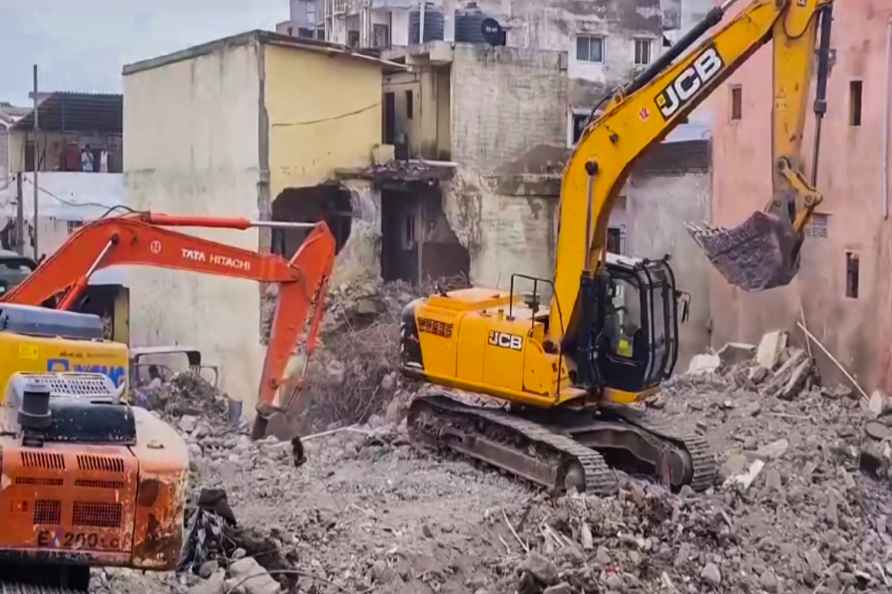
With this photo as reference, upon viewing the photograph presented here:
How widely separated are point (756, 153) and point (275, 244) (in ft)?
34.5

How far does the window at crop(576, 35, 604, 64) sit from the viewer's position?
35031mm

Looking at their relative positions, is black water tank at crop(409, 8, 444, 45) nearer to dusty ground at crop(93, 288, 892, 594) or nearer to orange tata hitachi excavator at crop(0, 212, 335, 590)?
dusty ground at crop(93, 288, 892, 594)

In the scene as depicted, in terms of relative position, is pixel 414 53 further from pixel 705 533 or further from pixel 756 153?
pixel 705 533

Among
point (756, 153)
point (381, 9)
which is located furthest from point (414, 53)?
point (381, 9)

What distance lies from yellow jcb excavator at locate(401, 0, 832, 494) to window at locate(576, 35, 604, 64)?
73.9ft

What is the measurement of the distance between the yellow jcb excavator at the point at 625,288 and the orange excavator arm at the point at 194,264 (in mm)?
2911

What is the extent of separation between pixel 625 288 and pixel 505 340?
128 cm

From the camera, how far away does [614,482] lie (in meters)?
11.6

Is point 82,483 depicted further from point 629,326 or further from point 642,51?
point 642,51

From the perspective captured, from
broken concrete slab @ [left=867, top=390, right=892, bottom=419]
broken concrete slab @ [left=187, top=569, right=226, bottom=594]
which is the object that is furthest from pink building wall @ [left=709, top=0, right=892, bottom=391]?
broken concrete slab @ [left=187, top=569, right=226, bottom=594]

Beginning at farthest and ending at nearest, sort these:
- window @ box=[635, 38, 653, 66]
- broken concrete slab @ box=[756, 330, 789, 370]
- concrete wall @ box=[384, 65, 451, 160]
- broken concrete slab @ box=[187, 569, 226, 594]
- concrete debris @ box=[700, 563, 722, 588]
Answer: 1. window @ box=[635, 38, 653, 66]
2. concrete wall @ box=[384, 65, 451, 160]
3. broken concrete slab @ box=[756, 330, 789, 370]
4. concrete debris @ box=[700, 563, 722, 588]
5. broken concrete slab @ box=[187, 569, 226, 594]

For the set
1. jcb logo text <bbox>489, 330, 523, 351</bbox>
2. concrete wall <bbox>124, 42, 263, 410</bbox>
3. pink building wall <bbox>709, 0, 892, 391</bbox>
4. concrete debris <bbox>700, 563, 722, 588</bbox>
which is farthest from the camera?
concrete wall <bbox>124, 42, 263, 410</bbox>

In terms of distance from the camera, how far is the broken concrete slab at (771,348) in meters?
18.7

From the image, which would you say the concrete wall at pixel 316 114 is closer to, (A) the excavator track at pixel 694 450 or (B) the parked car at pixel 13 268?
(B) the parked car at pixel 13 268
